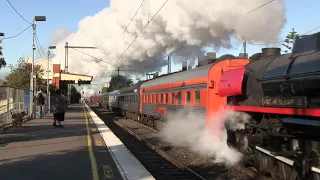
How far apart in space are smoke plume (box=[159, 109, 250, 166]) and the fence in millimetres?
6596

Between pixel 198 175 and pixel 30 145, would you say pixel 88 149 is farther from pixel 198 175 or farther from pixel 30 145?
pixel 198 175

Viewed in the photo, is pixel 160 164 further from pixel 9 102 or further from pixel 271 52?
pixel 9 102

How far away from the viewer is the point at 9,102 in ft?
56.3

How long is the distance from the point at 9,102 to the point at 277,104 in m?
13.5

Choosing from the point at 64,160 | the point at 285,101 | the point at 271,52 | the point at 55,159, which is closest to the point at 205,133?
the point at 271,52

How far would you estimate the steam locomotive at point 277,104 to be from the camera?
19.8ft

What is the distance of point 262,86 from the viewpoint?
303 inches

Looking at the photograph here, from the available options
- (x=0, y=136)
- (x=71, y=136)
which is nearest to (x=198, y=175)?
(x=71, y=136)

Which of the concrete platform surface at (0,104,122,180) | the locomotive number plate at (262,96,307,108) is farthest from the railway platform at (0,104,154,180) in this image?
the locomotive number plate at (262,96,307,108)

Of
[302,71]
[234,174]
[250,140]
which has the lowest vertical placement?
[234,174]

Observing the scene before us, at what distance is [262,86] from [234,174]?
2.17 m

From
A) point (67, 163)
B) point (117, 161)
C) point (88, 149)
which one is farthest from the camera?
point (88, 149)

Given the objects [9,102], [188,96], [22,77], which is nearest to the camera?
[188,96]

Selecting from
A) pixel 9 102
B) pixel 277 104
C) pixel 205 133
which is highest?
pixel 9 102
